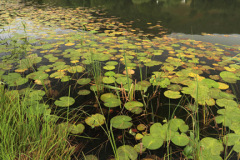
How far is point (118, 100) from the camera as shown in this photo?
5.82ft

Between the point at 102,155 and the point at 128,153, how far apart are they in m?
0.22

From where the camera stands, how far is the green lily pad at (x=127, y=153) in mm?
1122

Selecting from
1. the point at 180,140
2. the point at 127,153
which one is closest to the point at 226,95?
the point at 180,140

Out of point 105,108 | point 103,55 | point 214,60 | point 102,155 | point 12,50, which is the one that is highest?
point 12,50

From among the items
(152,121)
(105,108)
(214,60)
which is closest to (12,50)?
(105,108)

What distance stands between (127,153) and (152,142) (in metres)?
0.24

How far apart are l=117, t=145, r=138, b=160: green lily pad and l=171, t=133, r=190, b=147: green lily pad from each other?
0.35m

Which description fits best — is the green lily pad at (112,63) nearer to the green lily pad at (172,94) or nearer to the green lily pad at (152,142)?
the green lily pad at (172,94)

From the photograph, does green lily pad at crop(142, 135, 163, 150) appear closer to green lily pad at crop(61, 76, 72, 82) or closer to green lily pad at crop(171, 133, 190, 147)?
green lily pad at crop(171, 133, 190, 147)

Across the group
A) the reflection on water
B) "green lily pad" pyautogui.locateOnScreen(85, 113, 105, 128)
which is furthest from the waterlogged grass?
the reflection on water

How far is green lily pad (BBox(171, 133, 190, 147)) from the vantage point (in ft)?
3.96

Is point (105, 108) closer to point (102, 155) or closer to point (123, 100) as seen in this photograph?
point (123, 100)

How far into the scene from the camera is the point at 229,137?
1229 mm

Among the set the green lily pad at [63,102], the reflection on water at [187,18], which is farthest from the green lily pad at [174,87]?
the reflection on water at [187,18]
